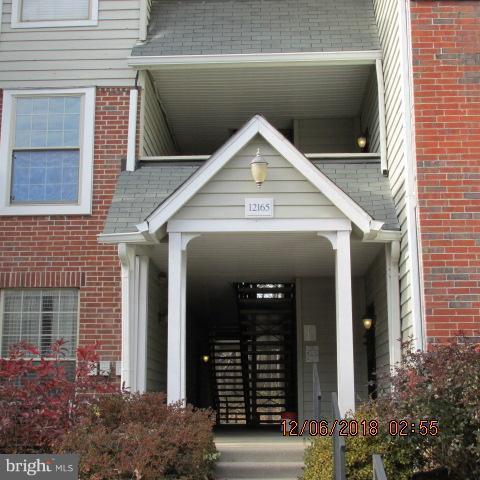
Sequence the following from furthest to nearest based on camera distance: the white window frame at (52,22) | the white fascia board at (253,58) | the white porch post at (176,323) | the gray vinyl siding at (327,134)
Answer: the gray vinyl siding at (327,134), the white window frame at (52,22), the white fascia board at (253,58), the white porch post at (176,323)

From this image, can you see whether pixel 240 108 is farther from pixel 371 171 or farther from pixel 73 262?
pixel 73 262

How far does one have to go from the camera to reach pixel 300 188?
9312 mm

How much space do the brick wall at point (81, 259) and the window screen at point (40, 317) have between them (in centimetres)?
22

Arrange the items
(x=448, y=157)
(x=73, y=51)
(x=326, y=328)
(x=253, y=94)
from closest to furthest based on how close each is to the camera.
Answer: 1. (x=448, y=157)
2. (x=73, y=51)
3. (x=253, y=94)
4. (x=326, y=328)

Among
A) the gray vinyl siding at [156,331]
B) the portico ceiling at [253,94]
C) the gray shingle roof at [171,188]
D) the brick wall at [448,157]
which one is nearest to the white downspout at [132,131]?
the gray shingle roof at [171,188]

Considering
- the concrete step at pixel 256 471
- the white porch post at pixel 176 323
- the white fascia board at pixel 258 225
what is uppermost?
the white fascia board at pixel 258 225

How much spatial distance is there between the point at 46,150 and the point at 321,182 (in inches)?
175

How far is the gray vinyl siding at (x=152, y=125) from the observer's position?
1145cm

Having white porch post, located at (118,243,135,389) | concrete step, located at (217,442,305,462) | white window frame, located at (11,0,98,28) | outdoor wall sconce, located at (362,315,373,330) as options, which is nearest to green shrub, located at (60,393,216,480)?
concrete step, located at (217,442,305,462)

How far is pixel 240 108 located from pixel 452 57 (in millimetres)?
4418

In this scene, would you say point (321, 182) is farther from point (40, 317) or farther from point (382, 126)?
point (40, 317)

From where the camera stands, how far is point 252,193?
9336 mm

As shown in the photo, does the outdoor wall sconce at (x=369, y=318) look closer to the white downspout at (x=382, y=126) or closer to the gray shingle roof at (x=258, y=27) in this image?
the white downspout at (x=382, y=126)

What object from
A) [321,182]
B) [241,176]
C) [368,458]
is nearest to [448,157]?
[321,182]
